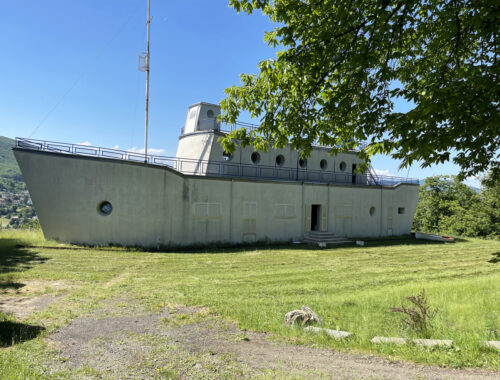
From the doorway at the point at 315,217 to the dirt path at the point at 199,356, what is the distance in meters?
19.6

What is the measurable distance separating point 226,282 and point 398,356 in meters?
6.71

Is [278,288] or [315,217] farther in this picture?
[315,217]

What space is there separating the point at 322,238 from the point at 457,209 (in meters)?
32.6

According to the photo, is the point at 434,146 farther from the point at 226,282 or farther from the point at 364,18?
the point at 226,282

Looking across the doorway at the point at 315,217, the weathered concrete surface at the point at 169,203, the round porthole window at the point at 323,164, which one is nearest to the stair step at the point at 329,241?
the weathered concrete surface at the point at 169,203

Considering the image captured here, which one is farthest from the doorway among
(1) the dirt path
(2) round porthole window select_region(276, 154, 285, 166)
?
(1) the dirt path

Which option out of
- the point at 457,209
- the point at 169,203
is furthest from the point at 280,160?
the point at 457,209

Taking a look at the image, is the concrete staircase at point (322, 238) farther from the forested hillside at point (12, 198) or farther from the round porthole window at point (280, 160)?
the forested hillside at point (12, 198)

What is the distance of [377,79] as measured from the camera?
6.75 metres

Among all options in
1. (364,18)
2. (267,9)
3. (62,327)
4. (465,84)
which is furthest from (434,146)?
(62,327)

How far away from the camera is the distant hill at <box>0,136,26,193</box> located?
125 metres

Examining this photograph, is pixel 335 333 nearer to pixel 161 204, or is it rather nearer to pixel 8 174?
pixel 161 204

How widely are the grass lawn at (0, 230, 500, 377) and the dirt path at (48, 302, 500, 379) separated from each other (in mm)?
349

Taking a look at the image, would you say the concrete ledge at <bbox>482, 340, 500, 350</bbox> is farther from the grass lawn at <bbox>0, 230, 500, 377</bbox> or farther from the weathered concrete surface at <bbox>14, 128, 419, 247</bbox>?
the weathered concrete surface at <bbox>14, 128, 419, 247</bbox>
